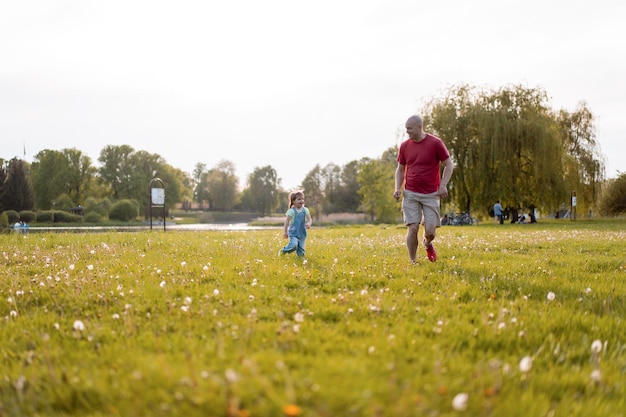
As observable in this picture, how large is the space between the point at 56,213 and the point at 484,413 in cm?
6876

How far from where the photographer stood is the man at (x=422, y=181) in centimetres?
785

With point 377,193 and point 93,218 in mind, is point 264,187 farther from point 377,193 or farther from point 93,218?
point 377,193

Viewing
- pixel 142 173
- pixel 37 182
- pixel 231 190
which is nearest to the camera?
pixel 37 182

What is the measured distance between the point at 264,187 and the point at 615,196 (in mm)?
76245

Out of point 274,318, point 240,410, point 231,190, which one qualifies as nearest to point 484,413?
point 240,410

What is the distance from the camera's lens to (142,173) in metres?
80.4

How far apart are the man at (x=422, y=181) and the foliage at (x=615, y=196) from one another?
52029 millimetres

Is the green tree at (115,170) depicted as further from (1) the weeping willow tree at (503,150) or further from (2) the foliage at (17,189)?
(1) the weeping willow tree at (503,150)

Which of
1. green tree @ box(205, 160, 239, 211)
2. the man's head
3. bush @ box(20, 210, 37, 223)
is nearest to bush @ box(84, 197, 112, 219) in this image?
bush @ box(20, 210, 37, 223)

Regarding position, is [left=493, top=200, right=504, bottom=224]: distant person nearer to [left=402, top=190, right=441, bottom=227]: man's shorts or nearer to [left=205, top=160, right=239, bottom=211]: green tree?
[left=402, top=190, right=441, bottom=227]: man's shorts

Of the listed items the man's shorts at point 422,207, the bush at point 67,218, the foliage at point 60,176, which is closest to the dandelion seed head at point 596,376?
the man's shorts at point 422,207

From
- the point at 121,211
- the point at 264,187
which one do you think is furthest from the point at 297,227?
the point at 264,187

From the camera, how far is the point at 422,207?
26.6 ft

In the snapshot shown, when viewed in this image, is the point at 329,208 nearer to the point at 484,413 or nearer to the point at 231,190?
the point at 231,190
